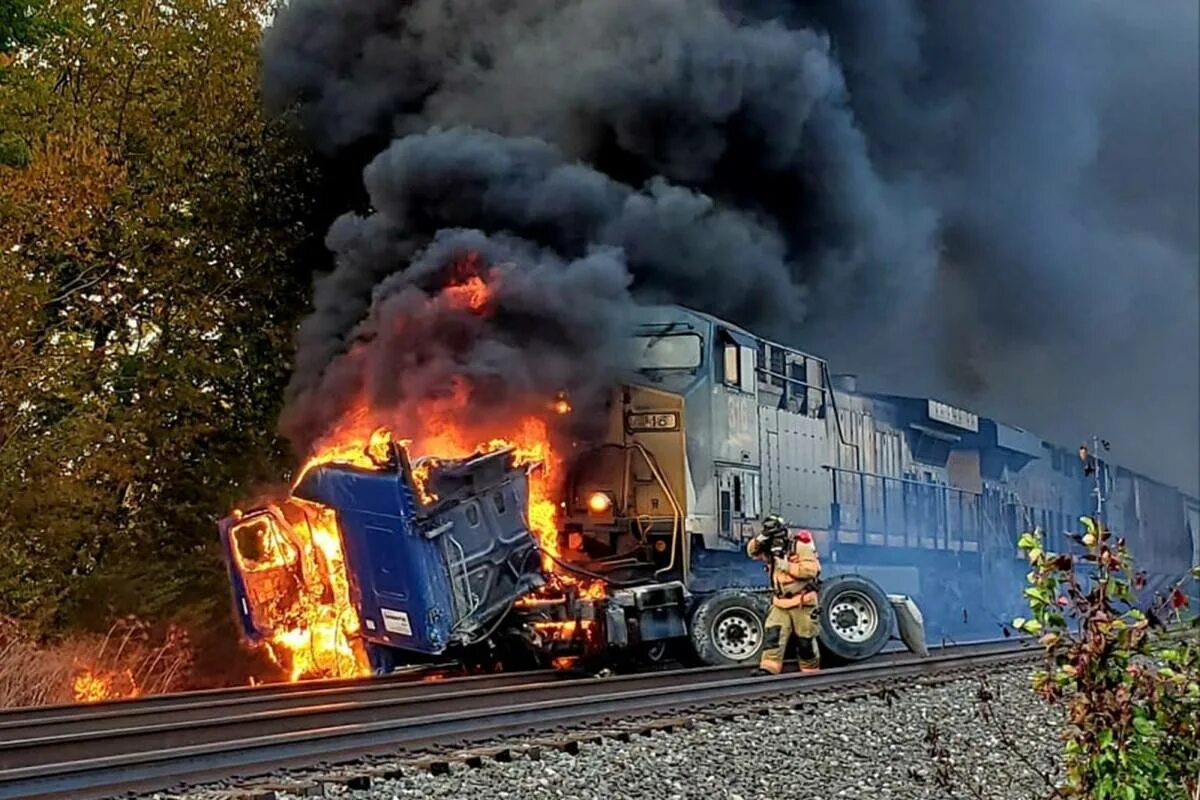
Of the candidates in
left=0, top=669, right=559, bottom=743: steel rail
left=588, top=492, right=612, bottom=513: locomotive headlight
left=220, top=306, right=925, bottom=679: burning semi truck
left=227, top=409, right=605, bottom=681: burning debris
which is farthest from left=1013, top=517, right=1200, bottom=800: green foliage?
left=588, top=492, right=612, bottom=513: locomotive headlight

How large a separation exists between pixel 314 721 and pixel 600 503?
173 inches

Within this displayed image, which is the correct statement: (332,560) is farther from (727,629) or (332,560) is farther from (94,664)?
(94,664)

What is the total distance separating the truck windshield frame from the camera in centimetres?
1313

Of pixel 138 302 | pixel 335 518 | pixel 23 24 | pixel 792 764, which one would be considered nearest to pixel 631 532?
pixel 335 518

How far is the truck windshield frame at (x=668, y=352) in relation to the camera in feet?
43.1

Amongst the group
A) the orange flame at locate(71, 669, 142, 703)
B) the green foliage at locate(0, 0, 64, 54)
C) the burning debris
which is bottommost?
the orange flame at locate(71, 669, 142, 703)

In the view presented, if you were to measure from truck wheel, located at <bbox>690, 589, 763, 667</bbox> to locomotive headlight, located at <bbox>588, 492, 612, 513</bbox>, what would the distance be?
1.26 meters

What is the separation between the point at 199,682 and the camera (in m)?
17.2

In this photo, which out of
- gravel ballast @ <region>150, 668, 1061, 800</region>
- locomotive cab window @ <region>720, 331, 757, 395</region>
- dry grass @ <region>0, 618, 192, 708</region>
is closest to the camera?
gravel ballast @ <region>150, 668, 1061, 800</region>

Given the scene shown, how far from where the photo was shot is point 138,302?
1705cm

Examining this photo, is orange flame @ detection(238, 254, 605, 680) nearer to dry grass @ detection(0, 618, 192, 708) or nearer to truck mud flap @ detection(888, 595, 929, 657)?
dry grass @ detection(0, 618, 192, 708)

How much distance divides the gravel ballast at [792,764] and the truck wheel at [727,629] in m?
3.07

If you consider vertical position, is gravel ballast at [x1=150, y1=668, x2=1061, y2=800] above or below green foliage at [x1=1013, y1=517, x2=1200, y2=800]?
below

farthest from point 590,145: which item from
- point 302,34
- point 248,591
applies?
point 248,591
